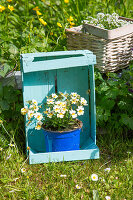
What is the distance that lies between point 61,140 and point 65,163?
0.19 meters

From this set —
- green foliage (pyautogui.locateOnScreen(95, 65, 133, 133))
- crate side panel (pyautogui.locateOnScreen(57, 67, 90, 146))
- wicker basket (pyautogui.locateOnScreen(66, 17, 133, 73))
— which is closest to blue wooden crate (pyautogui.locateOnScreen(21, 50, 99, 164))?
crate side panel (pyautogui.locateOnScreen(57, 67, 90, 146))

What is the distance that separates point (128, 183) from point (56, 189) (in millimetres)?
Result: 502

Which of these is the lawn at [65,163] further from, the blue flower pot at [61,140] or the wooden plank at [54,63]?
the wooden plank at [54,63]

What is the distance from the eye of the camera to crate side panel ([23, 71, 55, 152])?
2309 mm

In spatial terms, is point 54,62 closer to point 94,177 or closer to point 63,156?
point 63,156

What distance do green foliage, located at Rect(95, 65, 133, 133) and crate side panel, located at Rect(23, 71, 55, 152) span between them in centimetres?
43

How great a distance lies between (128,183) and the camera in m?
2.08

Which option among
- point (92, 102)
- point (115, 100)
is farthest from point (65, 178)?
point (115, 100)

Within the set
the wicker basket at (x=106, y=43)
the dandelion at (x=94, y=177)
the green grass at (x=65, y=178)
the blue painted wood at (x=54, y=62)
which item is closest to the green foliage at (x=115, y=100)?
the wicker basket at (x=106, y=43)

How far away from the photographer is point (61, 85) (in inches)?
95.7

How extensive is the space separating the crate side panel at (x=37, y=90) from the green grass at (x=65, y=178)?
0.50 feet

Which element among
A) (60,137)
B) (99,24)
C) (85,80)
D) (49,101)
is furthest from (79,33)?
(60,137)

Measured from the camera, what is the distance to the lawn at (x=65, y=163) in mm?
2021

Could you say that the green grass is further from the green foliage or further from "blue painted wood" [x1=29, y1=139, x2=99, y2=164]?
the green foliage
